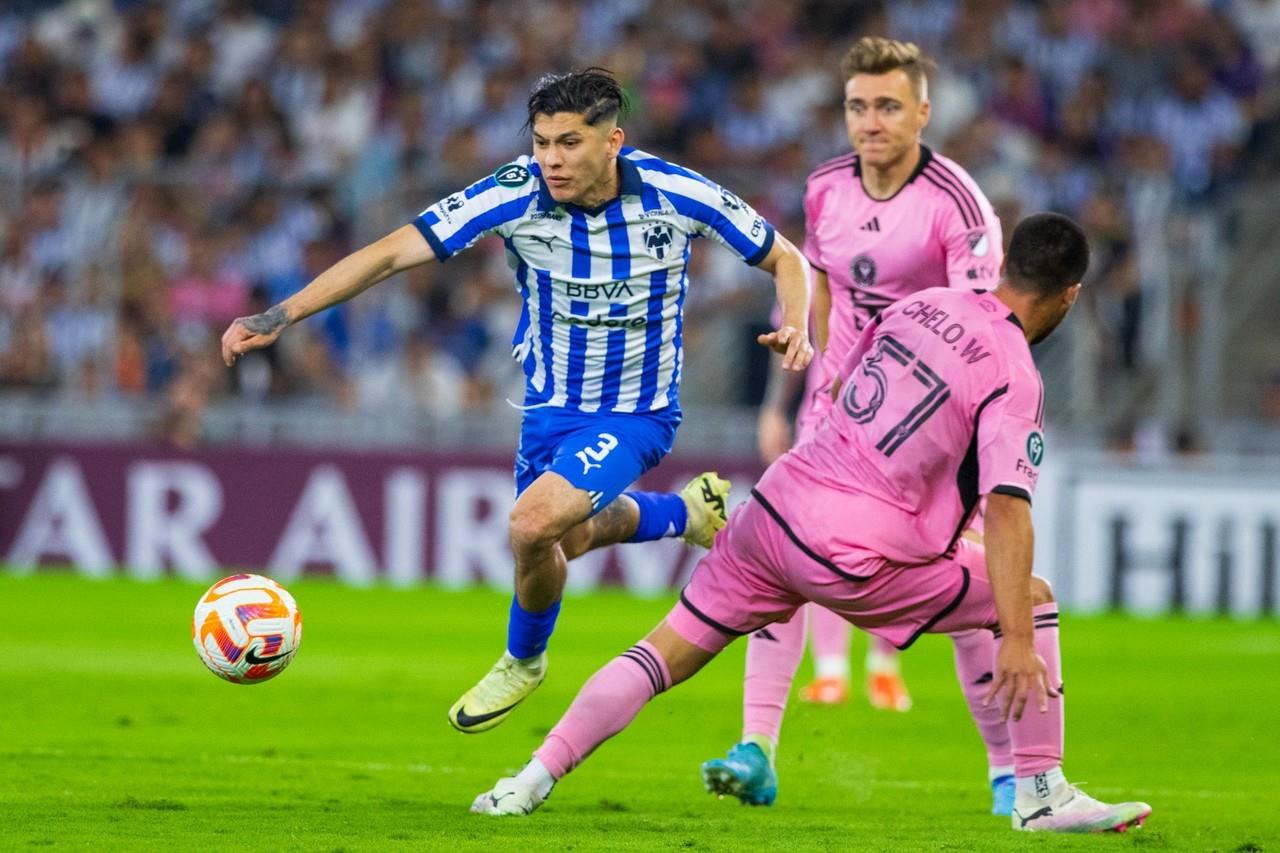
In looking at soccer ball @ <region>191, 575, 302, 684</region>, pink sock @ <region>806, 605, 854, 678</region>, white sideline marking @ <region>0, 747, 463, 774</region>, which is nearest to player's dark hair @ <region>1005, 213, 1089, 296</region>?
soccer ball @ <region>191, 575, 302, 684</region>

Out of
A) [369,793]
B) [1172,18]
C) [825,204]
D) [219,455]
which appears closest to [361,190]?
[219,455]

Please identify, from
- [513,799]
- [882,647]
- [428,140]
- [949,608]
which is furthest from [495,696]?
[428,140]

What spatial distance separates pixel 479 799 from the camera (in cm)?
669

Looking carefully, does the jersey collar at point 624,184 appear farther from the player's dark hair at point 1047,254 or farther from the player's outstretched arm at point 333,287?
the player's dark hair at point 1047,254

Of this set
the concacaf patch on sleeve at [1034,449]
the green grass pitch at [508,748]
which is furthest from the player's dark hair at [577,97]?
the green grass pitch at [508,748]

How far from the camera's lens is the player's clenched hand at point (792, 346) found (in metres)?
6.62

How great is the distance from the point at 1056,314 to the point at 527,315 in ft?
6.81

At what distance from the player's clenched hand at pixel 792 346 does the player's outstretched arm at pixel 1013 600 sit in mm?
859

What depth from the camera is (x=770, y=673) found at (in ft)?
25.2

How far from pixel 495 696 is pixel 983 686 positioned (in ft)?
5.55

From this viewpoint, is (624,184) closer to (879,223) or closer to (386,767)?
(879,223)

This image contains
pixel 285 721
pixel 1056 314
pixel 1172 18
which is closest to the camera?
pixel 1056 314

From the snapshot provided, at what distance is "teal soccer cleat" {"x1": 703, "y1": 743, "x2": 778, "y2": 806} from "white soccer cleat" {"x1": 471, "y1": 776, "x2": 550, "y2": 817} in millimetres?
608

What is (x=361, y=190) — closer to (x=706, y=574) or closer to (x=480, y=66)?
(x=480, y=66)
